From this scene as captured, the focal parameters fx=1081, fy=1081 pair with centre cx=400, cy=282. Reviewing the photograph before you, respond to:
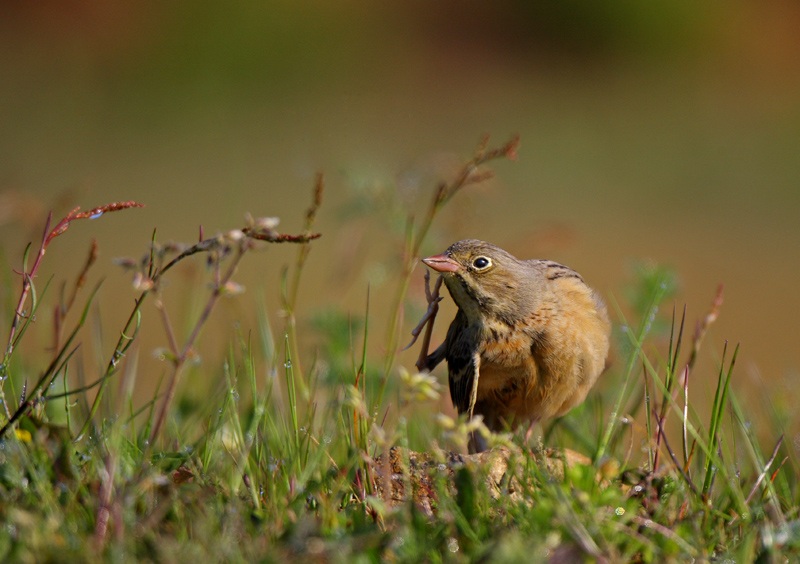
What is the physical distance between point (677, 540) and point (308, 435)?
37.6 inches

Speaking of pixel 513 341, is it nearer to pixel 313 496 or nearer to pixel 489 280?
pixel 489 280

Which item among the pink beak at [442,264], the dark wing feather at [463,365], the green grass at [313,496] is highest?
the pink beak at [442,264]

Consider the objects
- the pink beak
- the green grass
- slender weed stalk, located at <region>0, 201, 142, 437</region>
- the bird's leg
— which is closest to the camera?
the green grass

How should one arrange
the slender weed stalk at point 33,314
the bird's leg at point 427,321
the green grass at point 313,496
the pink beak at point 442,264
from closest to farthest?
the green grass at point 313,496 → the slender weed stalk at point 33,314 → the bird's leg at point 427,321 → the pink beak at point 442,264

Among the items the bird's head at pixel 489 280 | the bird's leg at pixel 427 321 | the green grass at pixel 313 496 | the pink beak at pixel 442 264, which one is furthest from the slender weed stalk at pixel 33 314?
the bird's head at pixel 489 280

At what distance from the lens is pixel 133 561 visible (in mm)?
1969

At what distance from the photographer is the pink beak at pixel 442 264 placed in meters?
3.69

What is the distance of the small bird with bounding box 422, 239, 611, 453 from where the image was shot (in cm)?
373

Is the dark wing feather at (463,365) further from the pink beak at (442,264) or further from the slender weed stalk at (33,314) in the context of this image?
the slender weed stalk at (33,314)

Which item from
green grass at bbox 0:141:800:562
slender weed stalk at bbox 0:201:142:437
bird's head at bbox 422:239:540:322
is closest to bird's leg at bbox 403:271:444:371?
green grass at bbox 0:141:800:562

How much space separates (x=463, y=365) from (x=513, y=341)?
193 millimetres

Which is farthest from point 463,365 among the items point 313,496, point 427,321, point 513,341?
point 313,496

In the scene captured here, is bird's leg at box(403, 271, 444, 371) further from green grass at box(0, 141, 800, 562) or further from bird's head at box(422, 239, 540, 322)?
bird's head at box(422, 239, 540, 322)

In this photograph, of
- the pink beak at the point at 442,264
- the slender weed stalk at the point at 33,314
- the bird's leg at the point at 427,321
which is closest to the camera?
the slender weed stalk at the point at 33,314
